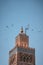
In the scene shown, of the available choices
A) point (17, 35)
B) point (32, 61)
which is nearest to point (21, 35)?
point (17, 35)

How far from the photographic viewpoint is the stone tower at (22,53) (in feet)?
145

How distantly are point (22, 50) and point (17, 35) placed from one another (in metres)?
2.15

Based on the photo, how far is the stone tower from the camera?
145 ft

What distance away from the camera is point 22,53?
44438 millimetres

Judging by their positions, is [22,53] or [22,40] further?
[22,40]

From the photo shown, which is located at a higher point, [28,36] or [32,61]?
[28,36]

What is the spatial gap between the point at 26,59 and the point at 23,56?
458mm

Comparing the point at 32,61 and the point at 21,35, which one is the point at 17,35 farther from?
the point at 32,61

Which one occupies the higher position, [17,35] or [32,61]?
[17,35]

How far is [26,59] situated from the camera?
4434cm

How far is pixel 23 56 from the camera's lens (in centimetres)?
4428

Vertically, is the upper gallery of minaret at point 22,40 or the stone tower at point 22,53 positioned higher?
the upper gallery of minaret at point 22,40

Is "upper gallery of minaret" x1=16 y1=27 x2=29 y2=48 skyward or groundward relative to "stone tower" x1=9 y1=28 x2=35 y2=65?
skyward

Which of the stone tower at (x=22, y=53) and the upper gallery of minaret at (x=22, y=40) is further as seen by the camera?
the upper gallery of minaret at (x=22, y=40)
